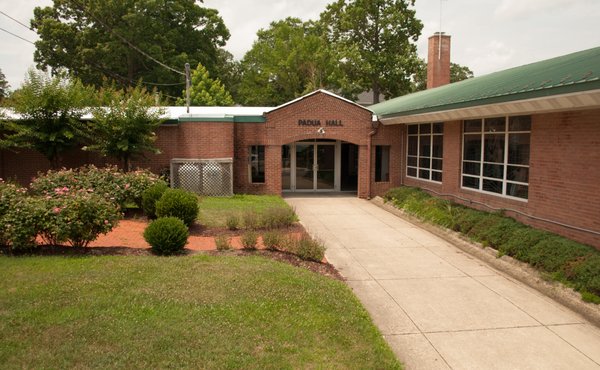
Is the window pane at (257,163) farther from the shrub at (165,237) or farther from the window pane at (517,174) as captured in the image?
the shrub at (165,237)

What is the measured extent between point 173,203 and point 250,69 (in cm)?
3828

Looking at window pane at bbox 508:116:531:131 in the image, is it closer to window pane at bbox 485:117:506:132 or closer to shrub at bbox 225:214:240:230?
window pane at bbox 485:117:506:132

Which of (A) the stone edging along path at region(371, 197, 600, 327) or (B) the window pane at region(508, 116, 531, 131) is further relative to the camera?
(B) the window pane at region(508, 116, 531, 131)

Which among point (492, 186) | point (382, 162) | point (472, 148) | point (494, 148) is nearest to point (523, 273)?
point (492, 186)

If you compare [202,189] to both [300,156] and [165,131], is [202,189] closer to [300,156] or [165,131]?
[165,131]

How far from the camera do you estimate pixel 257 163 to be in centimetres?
1920

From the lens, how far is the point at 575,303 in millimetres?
7289

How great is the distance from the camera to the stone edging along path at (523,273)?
279 inches

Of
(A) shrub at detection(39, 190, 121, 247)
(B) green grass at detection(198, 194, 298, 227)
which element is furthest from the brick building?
(A) shrub at detection(39, 190, 121, 247)

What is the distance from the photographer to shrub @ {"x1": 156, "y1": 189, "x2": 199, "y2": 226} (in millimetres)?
10977

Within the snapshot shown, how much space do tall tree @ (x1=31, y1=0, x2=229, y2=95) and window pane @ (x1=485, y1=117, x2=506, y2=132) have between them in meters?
29.9

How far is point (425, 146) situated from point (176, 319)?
1374 centimetres

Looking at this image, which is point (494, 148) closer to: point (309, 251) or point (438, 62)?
point (309, 251)

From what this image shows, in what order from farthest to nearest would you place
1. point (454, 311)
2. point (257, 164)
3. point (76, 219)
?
point (257, 164) → point (76, 219) → point (454, 311)
